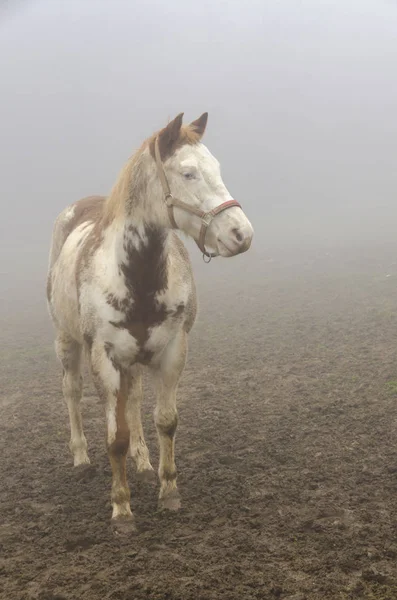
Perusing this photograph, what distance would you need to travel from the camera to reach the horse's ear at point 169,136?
145 inches

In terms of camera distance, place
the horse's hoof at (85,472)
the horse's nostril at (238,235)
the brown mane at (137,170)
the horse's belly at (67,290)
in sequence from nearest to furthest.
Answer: the horse's nostril at (238,235) → the brown mane at (137,170) → the horse's belly at (67,290) → the horse's hoof at (85,472)

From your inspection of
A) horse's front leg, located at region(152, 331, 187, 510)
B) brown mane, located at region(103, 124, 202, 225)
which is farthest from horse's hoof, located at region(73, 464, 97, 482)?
brown mane, located at region(103, 124, 202, 225)

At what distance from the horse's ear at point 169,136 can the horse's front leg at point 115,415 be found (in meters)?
1.34

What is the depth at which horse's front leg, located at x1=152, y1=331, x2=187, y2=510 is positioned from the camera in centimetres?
414

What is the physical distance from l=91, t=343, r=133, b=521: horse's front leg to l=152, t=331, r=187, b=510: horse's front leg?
0.89 feet

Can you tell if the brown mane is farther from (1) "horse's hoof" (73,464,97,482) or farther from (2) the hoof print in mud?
(1) "horse's hoof" (73,464,97,482)

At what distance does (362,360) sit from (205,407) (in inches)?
89.2

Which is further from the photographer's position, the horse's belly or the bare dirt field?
the horse's belly

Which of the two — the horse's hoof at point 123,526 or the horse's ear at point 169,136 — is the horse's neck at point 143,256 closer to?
the horse's ear at point 169,136

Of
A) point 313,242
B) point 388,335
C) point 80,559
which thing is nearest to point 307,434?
point 80,559

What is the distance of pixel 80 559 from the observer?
11.4 ft

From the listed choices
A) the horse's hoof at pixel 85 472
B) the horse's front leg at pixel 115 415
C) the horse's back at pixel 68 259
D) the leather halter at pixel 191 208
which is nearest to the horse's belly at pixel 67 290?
the horse's back at pixel 68 259

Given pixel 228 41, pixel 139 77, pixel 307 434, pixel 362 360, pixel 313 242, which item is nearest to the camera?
pixel 307 434

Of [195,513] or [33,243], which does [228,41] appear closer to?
[33,243]
